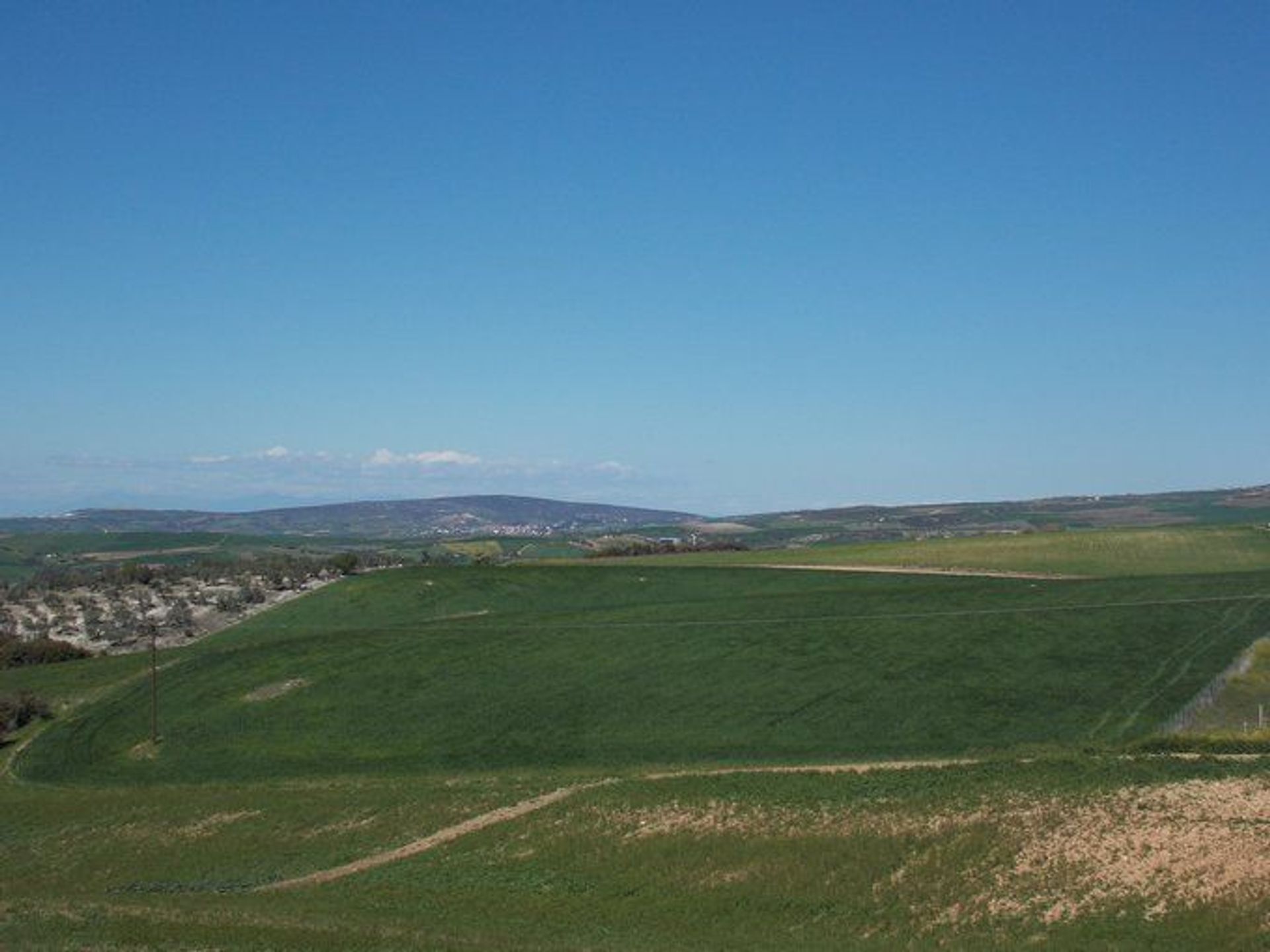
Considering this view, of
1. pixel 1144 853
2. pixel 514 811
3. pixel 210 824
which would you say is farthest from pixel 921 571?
pixel 1144 853

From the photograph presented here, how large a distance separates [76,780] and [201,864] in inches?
768

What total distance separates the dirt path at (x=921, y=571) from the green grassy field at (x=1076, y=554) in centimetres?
85

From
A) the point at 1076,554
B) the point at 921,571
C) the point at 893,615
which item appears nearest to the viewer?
the point at 893,615

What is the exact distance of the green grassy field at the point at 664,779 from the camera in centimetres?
3022

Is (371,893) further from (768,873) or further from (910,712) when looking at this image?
(910,712)

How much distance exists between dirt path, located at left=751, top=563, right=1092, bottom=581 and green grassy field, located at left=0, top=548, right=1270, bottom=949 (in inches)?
182

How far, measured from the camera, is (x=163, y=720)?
217ft

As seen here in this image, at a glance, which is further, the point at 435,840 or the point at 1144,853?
the point at 435,840

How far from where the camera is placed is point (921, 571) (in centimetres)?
10394

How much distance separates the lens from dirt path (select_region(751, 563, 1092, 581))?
9475 centimetres

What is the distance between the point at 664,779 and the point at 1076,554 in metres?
69.8

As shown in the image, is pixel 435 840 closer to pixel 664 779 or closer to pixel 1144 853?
pixel 664 779

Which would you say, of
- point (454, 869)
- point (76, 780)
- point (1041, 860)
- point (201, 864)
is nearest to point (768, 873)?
point (1041, 860)

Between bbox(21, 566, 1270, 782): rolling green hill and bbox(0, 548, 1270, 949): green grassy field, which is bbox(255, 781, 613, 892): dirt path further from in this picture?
bbox(21, 566, 1270, 782): rolling green hill
